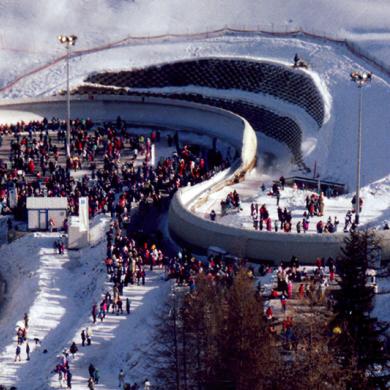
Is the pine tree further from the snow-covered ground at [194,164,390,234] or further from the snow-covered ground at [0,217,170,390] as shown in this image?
the snow-covered ground at [194,164,390,234]

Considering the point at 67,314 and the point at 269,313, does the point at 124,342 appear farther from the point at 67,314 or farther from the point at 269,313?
the point at 269,313

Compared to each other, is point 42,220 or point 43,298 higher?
point 42,220

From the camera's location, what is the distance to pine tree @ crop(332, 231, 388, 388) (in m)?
35.2

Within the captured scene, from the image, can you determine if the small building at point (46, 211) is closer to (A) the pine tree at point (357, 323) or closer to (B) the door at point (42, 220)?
(B) the door at point (42, 220)

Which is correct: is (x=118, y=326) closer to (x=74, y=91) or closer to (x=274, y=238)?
(x=274, y=238)

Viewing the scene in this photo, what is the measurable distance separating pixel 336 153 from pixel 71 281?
49.3ft

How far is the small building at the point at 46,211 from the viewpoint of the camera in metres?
53.9

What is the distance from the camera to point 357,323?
36.5m

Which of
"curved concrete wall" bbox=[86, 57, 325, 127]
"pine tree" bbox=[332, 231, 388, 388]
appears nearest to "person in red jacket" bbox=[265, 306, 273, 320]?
"pine tree" bbox=[332, 231, 388, 388]

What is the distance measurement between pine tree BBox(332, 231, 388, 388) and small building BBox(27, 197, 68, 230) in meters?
17.2

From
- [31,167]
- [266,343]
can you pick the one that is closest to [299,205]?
[31,167]

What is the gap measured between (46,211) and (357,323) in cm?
2000

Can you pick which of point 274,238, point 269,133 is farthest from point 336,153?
point 274,238

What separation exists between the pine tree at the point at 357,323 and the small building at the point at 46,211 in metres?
17.2
